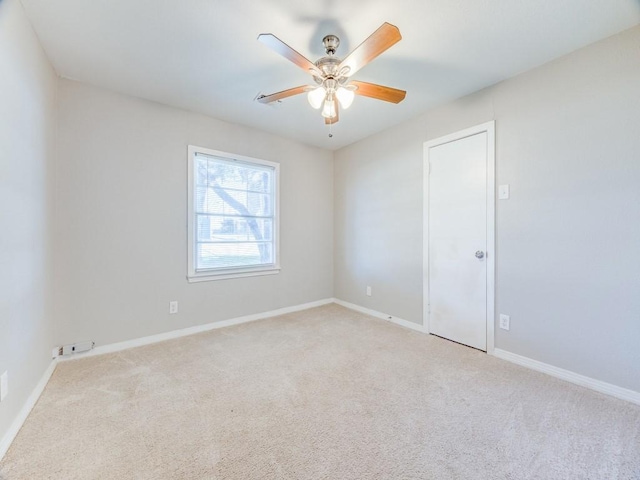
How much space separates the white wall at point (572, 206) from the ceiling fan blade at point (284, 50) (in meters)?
1.78

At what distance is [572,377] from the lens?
202 centimetres

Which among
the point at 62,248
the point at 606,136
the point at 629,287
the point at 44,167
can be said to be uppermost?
the point at 606,136

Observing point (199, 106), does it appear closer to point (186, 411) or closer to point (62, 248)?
point (62, 248)

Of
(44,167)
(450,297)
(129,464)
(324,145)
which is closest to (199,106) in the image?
(44,167)

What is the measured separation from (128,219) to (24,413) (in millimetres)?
1618

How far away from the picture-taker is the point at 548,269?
2166mm

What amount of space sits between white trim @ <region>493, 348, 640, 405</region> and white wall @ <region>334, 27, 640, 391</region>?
0.05 metres

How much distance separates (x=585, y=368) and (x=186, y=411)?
9.07ft

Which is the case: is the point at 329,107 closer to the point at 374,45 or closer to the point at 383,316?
the point at 374,45

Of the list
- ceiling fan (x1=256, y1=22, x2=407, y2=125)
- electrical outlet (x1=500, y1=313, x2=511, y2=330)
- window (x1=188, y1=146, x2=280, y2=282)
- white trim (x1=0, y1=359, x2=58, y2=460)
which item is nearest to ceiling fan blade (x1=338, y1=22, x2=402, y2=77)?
ceiling fan (x1=256, y1=22, x2=407, y2=125)

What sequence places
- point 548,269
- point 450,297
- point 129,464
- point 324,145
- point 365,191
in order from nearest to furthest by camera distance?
point 129,464 → point 548,269 → point 450,297 → point 365,191 → point 324,145

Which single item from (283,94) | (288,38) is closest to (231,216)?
(283,94)

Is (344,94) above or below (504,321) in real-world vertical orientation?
above

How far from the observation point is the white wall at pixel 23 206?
146cm
